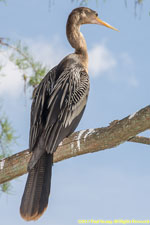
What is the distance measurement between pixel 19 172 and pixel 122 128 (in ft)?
3.21

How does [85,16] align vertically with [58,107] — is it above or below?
above

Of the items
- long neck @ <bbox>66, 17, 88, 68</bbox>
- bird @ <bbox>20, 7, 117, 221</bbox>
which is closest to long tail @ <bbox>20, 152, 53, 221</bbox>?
bird @ <bbox>20, 7, 117, 221</bbox>

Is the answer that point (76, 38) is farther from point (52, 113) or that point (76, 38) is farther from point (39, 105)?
point (52, 113)

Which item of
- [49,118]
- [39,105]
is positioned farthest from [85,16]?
[49,118]

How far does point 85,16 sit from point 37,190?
96.8 inches

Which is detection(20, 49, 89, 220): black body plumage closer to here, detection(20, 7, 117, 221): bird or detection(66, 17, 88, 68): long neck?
detection(20, 7, 117, 221): bird

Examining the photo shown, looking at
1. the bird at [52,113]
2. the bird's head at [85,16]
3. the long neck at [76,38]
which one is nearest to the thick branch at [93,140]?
the bird at [52,113]

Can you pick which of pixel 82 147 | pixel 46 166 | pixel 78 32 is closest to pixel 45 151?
pixel 46 166

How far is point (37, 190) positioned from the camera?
2.94 metres

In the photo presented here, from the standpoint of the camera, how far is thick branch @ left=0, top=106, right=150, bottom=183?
2.70m

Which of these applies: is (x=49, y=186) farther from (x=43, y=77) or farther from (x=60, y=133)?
(x=43, y=77)

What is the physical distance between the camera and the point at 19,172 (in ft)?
10.3

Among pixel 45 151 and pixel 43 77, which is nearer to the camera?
pixel 45 151

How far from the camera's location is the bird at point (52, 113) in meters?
2.94
